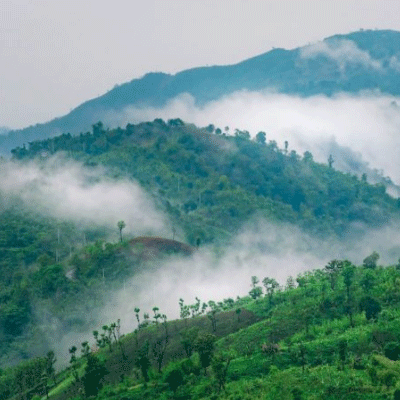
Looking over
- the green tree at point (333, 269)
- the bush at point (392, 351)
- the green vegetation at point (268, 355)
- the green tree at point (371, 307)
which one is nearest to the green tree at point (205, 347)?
the green vegetation at point (268, 355)

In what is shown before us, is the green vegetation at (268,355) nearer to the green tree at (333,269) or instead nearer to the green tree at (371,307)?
the green tree at (371,307)

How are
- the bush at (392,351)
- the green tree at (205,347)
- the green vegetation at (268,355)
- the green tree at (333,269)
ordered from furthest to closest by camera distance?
the green tree at (333,269) < the green tree at (205,347) < the bush at (392,351) < the green vegetation at (268,355)

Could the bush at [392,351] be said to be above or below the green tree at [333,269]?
below

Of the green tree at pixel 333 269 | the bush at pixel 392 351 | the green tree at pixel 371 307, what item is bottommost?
the bush at pixel 392 351

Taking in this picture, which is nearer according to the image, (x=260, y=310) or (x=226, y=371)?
(x=226, y=371)

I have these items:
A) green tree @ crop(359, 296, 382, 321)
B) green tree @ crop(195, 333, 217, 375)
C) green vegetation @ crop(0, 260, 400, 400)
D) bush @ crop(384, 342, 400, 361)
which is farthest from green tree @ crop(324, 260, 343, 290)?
green tree @ crop(195, 333, 217, 375)

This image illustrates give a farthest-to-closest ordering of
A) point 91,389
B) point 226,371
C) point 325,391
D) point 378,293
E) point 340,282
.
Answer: point 340,282, point 378,293, point 91,389, point 226,371, point 325,391

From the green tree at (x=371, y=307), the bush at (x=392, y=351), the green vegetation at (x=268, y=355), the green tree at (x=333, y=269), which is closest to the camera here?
the green vegetation at (x=268, y=355)

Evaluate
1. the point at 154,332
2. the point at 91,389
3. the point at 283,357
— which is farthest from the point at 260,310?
the point at 91,389

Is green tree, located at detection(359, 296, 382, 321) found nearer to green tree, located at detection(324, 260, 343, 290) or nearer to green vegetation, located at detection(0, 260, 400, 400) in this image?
green vegetation, located at detection(0, 260, 400, 400)

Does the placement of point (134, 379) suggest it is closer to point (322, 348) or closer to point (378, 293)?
point (322, 348)

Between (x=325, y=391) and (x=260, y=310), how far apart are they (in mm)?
74885

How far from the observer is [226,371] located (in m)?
127

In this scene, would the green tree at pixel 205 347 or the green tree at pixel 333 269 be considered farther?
the green tree at pixel 333 269
